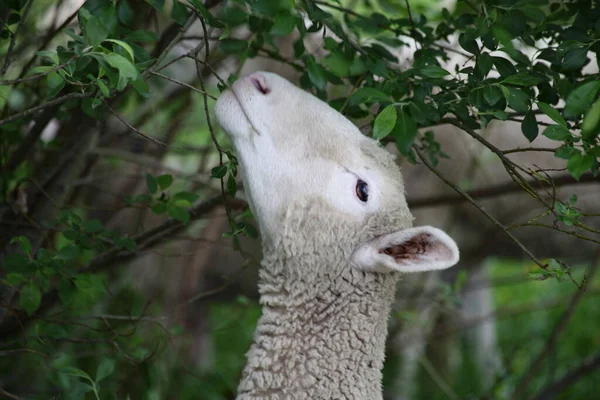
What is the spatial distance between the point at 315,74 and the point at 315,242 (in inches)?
18.3

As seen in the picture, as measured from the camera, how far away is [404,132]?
1.93 metres

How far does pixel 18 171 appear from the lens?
2635 mm

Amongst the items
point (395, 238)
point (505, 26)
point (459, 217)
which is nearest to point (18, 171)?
point (395, 238)

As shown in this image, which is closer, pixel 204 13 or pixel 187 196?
pixel 204 13

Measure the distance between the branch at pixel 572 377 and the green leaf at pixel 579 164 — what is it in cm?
197

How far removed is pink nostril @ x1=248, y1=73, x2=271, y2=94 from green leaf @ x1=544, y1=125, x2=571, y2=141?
775 millimetres

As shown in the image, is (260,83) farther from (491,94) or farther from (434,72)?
(491,94)

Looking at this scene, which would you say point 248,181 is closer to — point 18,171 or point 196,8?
point 196,8

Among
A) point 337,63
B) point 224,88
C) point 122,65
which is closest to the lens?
point 122,65

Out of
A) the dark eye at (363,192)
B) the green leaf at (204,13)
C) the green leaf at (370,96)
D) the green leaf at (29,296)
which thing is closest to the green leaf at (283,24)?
the green leaf at (204,13)

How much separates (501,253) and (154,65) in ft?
12.9

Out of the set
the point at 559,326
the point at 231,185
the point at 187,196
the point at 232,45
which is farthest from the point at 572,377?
the point at 232,45

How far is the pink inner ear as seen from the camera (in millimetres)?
1955

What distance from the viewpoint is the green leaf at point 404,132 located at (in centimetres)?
192
